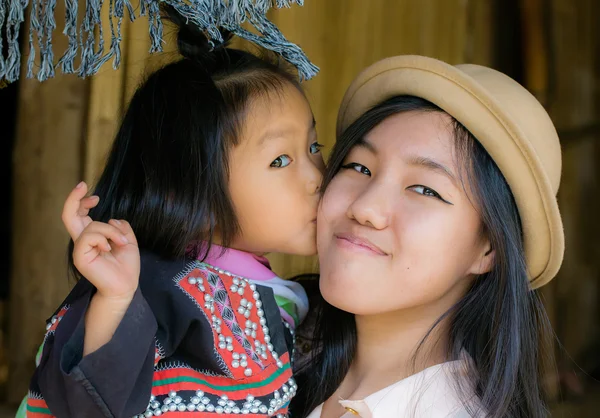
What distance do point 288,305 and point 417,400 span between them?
0.44 m

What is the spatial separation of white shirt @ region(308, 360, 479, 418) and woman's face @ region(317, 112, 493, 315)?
17 cm

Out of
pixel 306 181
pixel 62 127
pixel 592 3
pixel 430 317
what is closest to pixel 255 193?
pixel 306 181

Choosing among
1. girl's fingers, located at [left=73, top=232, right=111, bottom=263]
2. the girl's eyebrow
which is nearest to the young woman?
the girl's eyebrow

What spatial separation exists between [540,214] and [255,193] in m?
0.66

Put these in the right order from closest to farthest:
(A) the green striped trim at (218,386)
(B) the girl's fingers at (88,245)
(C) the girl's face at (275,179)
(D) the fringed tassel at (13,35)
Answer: (B) the girl's fingers at (88,245) < (D) the fringed tassel at (13,35) < (A) the green striped trim at (218,386) < (C) the girl's face at (275,179)

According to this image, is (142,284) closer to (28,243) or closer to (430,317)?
(430,317)

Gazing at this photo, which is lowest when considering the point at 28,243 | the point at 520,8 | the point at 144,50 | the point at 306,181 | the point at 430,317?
the point at 28,243

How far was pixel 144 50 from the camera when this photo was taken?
3154 millimetres

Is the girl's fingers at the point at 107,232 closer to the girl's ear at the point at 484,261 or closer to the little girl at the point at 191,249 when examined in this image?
the little girl at the point at 191,249

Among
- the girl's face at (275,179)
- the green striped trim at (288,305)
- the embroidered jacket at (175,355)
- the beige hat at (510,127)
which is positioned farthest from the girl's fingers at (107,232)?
the beige hat at (510,127)

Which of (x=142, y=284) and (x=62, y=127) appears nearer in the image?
(x=142, y=284)

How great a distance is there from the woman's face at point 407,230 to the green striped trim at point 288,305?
0.23m

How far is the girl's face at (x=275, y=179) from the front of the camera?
6.19 ft

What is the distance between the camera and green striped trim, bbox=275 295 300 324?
1.95 metres
